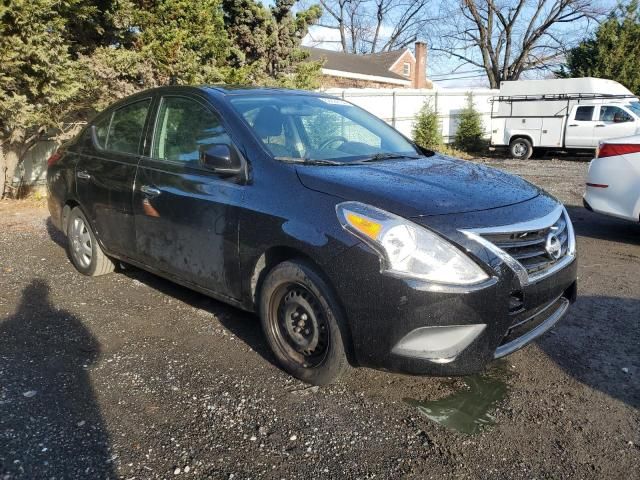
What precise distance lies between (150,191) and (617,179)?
4.93 meters

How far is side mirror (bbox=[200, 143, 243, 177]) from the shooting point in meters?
3.24

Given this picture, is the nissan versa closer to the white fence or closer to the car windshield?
the car windshield

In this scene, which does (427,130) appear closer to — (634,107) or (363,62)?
(634,107)

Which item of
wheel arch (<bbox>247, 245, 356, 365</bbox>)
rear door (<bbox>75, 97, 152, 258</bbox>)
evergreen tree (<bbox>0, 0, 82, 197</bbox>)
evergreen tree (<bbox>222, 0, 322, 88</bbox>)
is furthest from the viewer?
evergreen tree (<bbox>222, 0, 322, 88</bbox>)

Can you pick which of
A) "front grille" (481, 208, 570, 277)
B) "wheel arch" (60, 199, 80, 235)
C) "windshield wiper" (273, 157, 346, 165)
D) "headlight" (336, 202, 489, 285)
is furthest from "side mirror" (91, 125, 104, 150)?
"front grille" (481, 208, 570, 277)

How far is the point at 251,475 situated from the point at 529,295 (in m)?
1.61

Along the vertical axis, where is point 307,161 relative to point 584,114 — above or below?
above

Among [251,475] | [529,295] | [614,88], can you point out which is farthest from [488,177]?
[614,88]

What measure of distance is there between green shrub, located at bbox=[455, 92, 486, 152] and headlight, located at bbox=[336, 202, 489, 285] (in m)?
18.5

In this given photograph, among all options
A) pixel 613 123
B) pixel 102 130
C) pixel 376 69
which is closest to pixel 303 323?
pixel 102 130

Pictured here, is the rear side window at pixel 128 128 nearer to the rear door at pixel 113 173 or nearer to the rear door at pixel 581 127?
the rear door at pixel 113 173

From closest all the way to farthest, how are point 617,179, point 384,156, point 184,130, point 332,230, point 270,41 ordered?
1. point 332,230
2. point 384,156
3. point 184,130
4. point 617,179
5. point 270,41

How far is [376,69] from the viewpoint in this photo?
3622 cm

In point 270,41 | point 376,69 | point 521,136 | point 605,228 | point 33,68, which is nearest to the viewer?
point 605,228
